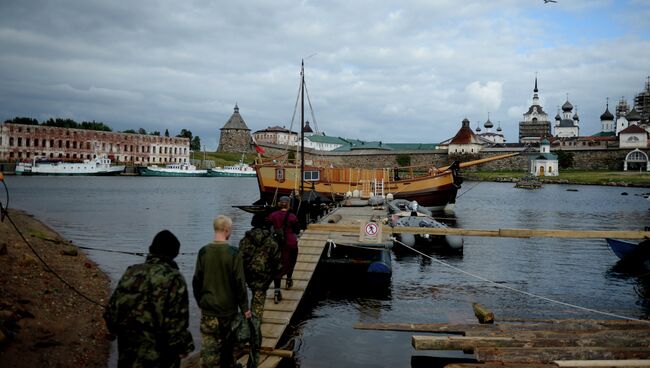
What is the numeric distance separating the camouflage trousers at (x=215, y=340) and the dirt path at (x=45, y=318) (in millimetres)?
3364

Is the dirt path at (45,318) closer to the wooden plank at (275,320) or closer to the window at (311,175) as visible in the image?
the wooden plank at (275,320)

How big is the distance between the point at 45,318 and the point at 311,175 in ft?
105

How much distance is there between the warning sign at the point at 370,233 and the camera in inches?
573

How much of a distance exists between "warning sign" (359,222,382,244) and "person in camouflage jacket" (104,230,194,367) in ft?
32.0

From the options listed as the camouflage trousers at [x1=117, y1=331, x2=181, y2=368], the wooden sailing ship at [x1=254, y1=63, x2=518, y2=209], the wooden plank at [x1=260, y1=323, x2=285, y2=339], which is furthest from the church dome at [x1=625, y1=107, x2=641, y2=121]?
the camouflage trousers at [x1=117, y1=331, x2=181, y2=368]

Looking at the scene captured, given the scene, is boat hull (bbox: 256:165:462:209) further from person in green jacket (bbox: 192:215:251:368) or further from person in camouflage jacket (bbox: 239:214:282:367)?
person in green jacket (bbox: 192:215:251:368)

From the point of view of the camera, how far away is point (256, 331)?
22.4ft

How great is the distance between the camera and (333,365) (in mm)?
9414

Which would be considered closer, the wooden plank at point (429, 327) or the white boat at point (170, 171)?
the wooden plank at point (429, 327)

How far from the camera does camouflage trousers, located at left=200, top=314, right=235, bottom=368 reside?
6113mm

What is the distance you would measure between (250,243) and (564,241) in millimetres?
24800

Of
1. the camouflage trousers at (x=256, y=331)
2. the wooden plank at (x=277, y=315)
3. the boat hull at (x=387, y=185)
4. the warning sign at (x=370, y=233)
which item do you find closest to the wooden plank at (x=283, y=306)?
the wooden plank at (x=277, y=315)

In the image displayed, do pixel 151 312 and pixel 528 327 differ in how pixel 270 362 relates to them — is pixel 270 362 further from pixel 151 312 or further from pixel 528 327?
pixel 528 327

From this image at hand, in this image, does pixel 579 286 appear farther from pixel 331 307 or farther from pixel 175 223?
pixel 175 223
